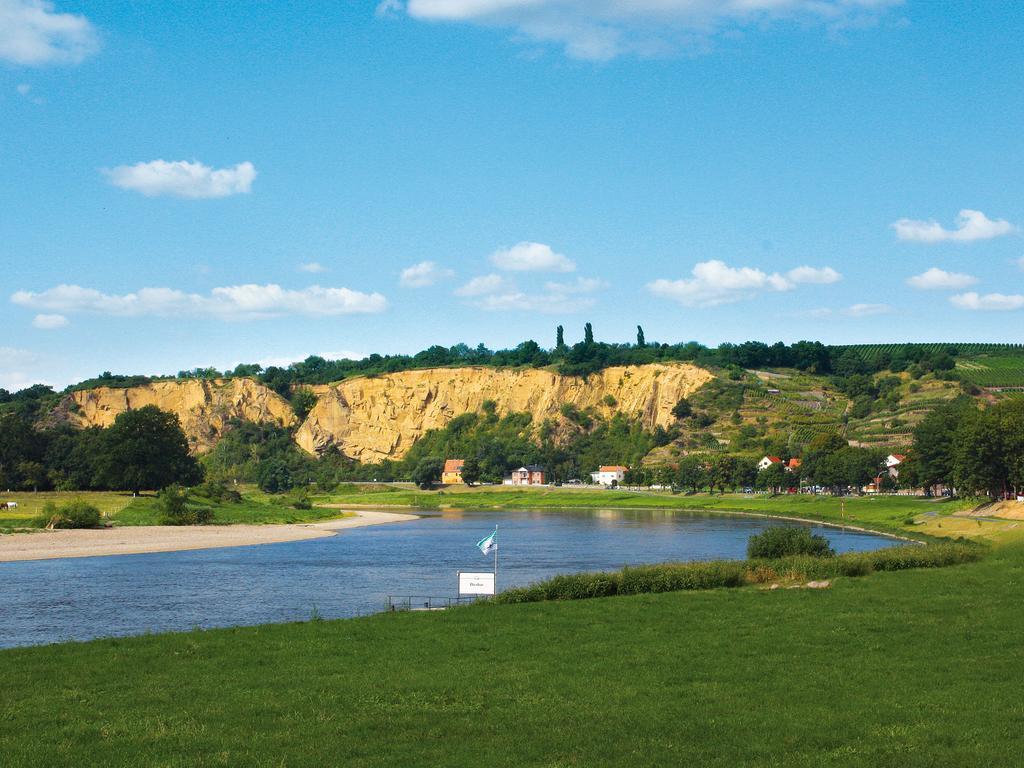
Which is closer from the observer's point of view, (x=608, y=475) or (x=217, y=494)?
(x=217, y=494)

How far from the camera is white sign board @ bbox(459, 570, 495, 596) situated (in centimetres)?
2892

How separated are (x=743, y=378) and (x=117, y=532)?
326ft

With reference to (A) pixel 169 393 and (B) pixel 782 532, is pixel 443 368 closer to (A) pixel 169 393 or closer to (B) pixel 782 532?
(A) pixel 169 393

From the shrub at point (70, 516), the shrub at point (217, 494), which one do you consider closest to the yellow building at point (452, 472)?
the shrub at point (217, 494)

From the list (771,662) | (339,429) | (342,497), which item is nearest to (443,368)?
(339,429)

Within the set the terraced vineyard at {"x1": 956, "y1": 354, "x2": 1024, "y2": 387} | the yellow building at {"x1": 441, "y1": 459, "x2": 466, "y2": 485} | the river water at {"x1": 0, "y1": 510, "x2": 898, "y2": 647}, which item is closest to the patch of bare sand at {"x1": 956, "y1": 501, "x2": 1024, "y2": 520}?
the river water at {"x1": 0, "y1": 510, "x2": 898, "y2": 647}

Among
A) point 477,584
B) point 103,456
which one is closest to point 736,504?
point 103,456

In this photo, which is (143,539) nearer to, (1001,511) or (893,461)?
(1001,511)

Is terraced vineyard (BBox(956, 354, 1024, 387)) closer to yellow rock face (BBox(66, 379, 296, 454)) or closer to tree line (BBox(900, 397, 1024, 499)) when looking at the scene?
tree line (BBox(900, 397, 1024, 499))

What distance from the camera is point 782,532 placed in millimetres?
36656

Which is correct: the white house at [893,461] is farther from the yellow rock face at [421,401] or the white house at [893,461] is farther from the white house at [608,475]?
the yellow rock face at [421,401]

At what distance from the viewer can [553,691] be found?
14945 millimetres

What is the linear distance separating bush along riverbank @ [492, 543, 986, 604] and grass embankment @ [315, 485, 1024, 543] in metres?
18.1

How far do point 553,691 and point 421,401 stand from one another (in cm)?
14845
